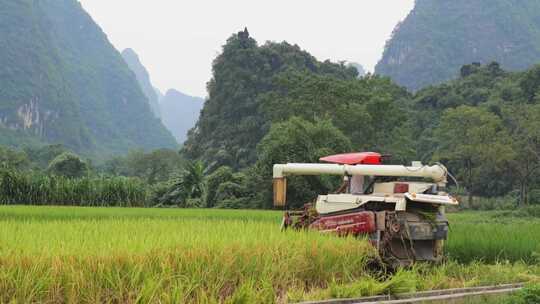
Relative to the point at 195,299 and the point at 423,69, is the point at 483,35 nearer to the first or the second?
the point at 423,69

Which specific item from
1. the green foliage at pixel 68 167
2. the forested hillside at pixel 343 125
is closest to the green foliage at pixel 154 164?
the forested hillside at pixel 343 125

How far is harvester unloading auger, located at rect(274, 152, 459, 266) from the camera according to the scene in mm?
9000

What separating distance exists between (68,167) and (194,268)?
46638mm

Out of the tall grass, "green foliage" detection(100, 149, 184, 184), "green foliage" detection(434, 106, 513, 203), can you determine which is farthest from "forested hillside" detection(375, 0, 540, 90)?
the tall grass

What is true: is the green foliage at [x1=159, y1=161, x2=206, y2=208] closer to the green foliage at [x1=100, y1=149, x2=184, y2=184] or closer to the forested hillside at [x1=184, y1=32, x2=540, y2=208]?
the forested hillside at [x1=184, y1=32, x2=540, y2=208]

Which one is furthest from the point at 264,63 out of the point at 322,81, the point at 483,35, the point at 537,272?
the point at 483,35

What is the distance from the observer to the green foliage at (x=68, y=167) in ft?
164

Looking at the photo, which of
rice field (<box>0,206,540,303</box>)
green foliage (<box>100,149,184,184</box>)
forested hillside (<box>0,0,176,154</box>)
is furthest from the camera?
forested hillside (<box>0,0,176,154</box>)

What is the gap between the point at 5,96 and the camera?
124250 millimetres

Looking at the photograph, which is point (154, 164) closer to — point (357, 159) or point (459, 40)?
point (357, 159)

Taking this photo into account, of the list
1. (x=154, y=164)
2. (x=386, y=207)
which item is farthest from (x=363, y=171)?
(x=154, y=164)

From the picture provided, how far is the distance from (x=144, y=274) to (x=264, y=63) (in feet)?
216

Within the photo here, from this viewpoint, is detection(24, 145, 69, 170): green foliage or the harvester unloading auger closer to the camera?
the harvester unloading auger

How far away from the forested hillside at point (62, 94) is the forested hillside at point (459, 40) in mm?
65145
